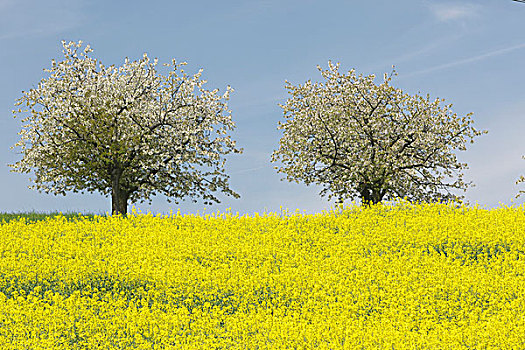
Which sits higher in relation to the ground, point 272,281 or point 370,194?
point 370,194

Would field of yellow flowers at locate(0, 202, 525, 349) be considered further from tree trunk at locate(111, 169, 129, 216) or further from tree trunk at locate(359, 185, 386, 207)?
tree trunk at locate(359, 185, 386, 207)

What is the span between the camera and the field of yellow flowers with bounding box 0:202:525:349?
28.5 feet

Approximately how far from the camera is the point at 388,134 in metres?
27.2

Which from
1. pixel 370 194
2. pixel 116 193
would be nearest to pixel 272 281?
pixel 116 193

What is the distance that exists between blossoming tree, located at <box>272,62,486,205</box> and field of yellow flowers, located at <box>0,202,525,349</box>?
852 cm

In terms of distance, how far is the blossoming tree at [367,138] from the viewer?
2691 centimetres

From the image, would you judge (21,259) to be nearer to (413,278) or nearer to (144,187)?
(413,278)

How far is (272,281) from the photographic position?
11.5m

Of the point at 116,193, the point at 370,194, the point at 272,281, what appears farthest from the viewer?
the point at 370,194

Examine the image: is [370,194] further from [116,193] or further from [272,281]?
[272,281]

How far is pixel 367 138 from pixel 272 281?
55.3ft

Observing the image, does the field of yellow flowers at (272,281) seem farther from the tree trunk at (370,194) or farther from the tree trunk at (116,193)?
the tree trunk at (370,194)

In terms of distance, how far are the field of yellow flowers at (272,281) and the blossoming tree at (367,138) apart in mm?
8522

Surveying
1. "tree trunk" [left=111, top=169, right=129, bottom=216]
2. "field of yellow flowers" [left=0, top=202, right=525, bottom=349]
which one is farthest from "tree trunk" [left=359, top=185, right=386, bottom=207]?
"tree trunk" [left=111, top=169, right=129, bottom=216]
